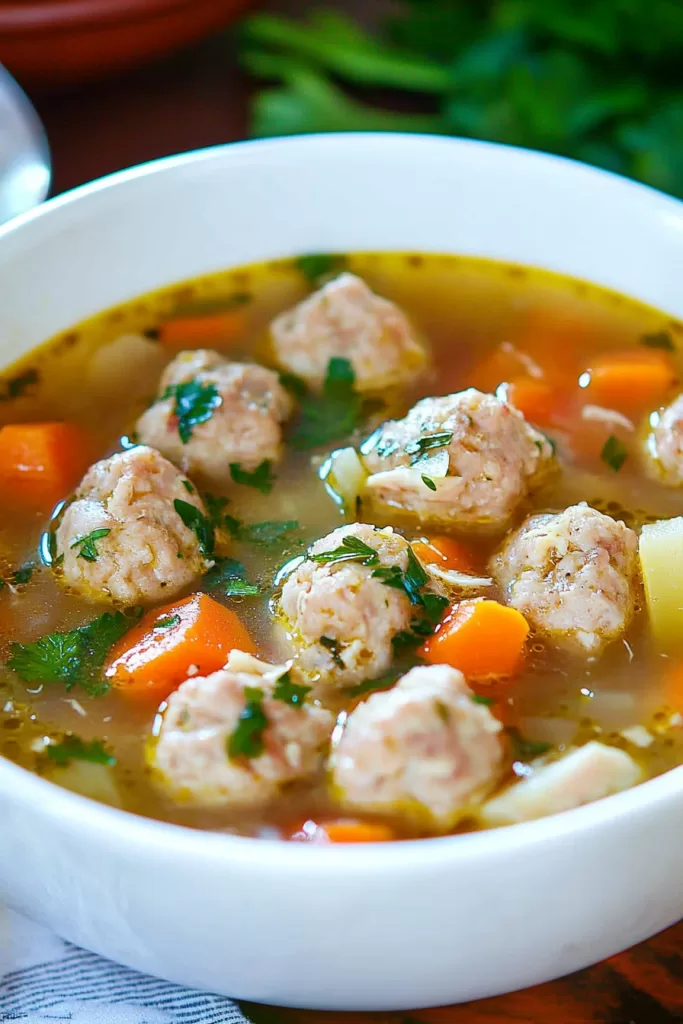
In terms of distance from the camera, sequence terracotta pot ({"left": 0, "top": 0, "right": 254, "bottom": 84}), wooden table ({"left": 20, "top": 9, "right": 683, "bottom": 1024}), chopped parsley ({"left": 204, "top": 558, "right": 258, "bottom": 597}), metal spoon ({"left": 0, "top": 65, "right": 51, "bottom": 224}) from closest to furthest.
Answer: chopped parsley ({"left": 204, "top": 558, "right": 258, "bottom": 597}) < metal spoon ({"left": 0, "top": 65, "right": 51, "bottom": 224}) < terracotta pot ({"left": 0, "top": 0, "right": 254, "bottom": 84}) < wooden table ({"left": 20, "top": 9, "right": 683, "bottom": 1024})

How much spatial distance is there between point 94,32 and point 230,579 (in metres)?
2.15

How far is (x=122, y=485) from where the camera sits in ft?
7.82

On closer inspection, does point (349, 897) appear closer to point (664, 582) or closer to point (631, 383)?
point (664, 582)

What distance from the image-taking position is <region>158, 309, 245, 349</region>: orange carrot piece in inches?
119

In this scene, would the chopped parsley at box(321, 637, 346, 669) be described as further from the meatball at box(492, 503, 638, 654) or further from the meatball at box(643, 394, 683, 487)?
the meatball at box(643, 394, 683, 487)

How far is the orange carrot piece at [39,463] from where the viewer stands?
2619 millimetres

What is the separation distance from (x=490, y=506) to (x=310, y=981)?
3.46ft

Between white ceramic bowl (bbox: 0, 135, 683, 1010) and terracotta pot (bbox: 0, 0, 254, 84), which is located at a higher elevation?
terracotta pot (bbox: 0, 0, 254, 84)

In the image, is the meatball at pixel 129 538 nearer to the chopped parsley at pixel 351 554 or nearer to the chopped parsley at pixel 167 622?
the chopped parsley at pixel 167 622

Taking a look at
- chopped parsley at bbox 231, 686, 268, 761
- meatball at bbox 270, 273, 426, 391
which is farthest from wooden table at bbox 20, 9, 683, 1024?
chopped parsley at bbox 231, 686, 268, 761

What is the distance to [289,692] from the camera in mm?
2059

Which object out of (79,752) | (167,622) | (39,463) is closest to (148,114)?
(39,463)

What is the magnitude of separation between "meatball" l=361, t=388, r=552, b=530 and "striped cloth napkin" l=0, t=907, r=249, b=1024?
1.03 meters

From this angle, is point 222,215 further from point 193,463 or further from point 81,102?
point 81,102
